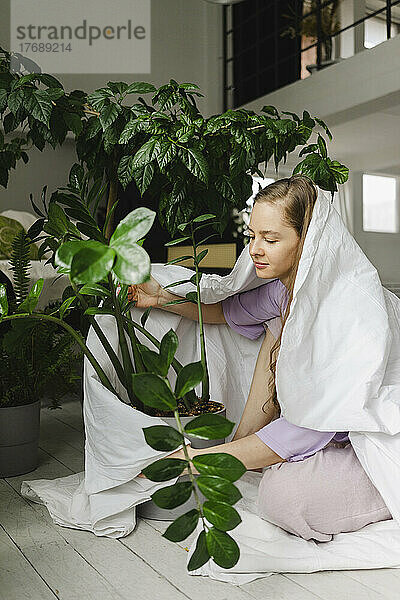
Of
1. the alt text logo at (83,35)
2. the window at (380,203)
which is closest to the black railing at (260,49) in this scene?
the alt text logo at (83,35)

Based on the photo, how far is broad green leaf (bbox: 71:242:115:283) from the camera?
0.76 m

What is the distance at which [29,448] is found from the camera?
197 cm

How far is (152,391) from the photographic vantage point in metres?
0.94

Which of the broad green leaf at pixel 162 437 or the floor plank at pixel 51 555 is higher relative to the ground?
the broad green leaf at pixel 162 437

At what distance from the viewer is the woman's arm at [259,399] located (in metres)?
1.77

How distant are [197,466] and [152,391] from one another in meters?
0.15

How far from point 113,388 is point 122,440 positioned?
19cm

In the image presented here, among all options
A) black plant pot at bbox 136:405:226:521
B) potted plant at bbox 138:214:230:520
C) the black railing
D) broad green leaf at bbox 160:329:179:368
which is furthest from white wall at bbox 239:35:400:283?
broad green leaf at bbox 160:329:179:368

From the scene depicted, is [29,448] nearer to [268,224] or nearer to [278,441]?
[278,441]

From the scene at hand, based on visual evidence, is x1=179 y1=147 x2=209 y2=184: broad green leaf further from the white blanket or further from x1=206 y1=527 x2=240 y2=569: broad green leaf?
x1=206 y1=527 x2=240 y2=569: broad green leaf

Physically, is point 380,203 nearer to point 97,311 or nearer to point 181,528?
point 97,311

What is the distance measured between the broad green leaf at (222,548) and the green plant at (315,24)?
5.44 meters

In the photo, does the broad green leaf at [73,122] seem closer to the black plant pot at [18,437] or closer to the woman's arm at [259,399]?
the woman's arm at [259,399]

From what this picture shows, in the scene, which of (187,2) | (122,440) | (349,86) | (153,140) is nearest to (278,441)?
(122,440)
